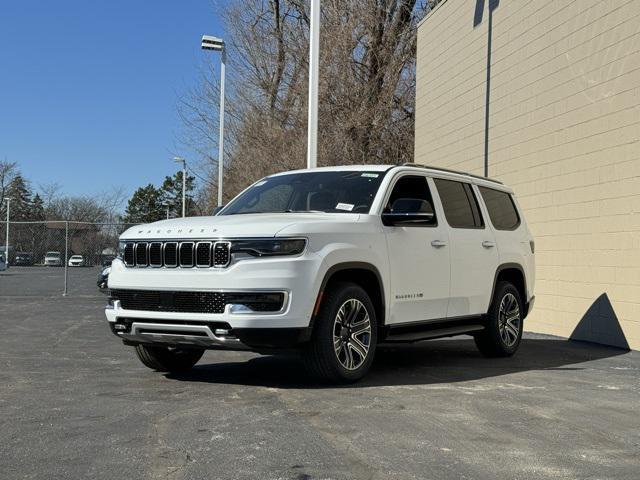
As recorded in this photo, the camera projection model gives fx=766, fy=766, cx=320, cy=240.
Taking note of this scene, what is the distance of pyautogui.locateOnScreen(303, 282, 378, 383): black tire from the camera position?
6.40 metres

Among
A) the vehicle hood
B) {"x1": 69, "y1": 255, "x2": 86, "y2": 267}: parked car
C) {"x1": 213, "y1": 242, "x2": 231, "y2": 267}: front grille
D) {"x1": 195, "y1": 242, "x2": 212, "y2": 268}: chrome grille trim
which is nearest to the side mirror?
the vehicle hood

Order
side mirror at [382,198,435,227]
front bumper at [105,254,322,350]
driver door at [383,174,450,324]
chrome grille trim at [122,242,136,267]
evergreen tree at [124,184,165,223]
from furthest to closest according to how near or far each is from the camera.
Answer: evergreen tree at [124,184,165,223]
driver door at [383,174,450,324]
side mirror at [382,198,435,227]
chrome grille trim at [122,242,136,267]
front bumper at [105,254,322,350]

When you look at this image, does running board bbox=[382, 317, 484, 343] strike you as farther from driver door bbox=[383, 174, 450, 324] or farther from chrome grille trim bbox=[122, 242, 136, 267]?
chrome grille trim bbox=[122, 242, 136, 267]

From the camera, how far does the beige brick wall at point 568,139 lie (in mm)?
10180

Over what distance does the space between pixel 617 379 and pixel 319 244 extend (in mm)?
3526

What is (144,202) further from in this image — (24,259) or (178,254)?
(178,254)

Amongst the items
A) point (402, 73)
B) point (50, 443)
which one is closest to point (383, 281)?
point (50, 443)

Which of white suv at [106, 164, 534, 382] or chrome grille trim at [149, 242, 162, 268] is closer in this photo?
white suv at [106, 164, 534, 382]

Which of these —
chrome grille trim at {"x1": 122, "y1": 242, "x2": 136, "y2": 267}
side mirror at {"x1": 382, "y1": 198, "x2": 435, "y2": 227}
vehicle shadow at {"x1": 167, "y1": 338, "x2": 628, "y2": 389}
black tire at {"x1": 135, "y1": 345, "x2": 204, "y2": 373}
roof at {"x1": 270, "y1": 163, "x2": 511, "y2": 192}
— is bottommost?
vehicle shadow at {"x1": 167, "y1": 338, "x2": 628, "y2": 389}

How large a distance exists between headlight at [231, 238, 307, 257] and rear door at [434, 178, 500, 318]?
2357 mm

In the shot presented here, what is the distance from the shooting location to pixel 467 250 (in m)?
8.27

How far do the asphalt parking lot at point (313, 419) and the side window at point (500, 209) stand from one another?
5.38ft

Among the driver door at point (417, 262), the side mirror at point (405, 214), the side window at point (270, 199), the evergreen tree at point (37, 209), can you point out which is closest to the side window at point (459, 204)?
the driver door at point (417, 262)

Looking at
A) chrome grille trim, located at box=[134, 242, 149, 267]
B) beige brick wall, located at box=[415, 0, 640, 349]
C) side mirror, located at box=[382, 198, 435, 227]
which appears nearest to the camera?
chrome grille trim, located at box=[134, 242, 149, 267]
